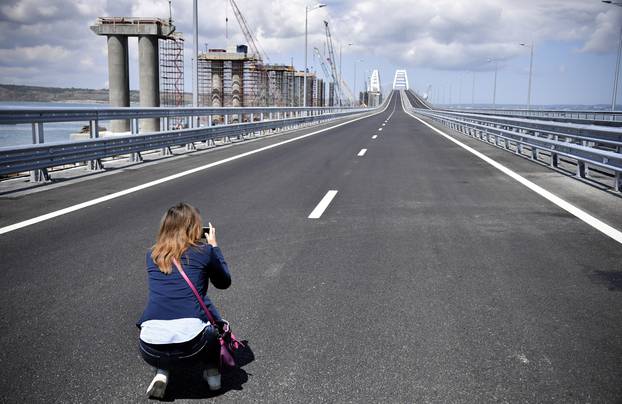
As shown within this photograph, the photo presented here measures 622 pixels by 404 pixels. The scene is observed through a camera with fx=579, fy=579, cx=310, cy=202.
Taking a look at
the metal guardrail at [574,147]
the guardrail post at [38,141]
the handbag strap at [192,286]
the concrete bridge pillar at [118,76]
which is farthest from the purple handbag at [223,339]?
the concrete bridge pillar at [118,76]

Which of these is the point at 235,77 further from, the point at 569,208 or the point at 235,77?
the point at 569,208

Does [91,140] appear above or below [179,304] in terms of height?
above

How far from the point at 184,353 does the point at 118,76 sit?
57051 millimetres

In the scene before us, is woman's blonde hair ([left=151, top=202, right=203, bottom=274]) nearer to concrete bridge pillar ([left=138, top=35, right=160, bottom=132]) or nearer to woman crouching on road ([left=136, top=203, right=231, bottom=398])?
woman crouching on road ([left=136, top=203, right=231, bottom=398])

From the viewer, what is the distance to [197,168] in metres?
13.3

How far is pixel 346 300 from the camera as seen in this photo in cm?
465

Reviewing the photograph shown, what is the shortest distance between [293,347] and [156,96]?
186 feet

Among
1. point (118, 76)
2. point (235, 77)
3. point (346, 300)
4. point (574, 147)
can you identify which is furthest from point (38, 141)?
point (235, 77)

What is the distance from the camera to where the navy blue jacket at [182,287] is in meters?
3.34

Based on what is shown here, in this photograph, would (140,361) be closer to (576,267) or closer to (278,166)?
(576,267)

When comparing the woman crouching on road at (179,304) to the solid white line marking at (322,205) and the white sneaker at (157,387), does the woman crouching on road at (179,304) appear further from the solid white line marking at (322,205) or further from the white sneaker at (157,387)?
the solid white line marking at (322,205)

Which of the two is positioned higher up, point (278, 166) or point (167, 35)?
point (167, 35)

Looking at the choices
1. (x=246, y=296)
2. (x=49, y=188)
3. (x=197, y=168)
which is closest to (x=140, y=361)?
(x=246, y=296)

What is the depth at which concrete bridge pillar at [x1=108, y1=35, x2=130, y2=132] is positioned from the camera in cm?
5559
